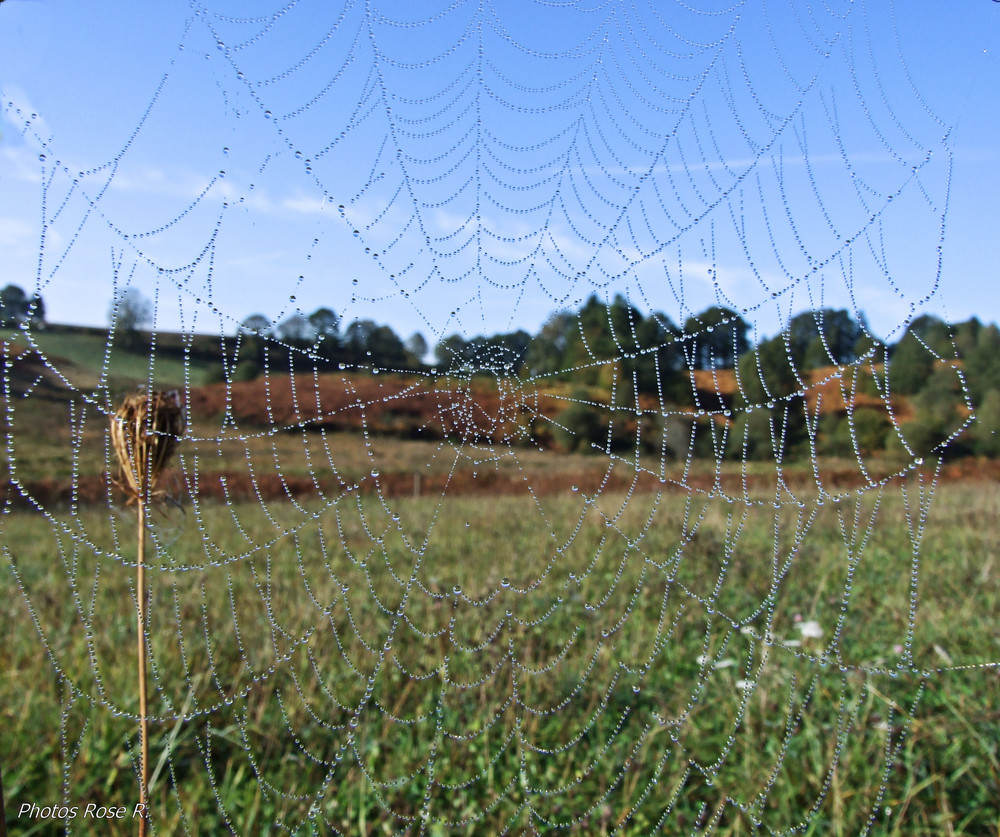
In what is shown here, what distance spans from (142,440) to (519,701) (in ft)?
7.51

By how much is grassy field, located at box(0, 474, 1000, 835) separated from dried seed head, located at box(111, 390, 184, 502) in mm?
399

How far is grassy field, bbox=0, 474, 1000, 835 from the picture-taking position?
10.1 feet

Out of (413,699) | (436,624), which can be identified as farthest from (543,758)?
(436,624)

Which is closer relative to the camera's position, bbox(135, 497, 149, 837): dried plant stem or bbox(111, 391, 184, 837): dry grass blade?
bbox(135, 497, 149, 837): dried plant stem

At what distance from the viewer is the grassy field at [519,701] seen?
3.07 meters

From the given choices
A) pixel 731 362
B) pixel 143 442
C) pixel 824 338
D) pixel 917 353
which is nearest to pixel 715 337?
pixel 731 362

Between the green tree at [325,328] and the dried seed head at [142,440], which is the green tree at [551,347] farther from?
the dried seed head at [142,440]

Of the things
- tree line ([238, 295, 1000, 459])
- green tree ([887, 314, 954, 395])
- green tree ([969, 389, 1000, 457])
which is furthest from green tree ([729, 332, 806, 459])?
green tree ([969, 389, 1000, 457])

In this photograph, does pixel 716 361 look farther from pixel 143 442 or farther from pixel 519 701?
pixel 143 442

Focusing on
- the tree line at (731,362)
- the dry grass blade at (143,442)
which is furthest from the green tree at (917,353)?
the dry grass blade at (143,442)

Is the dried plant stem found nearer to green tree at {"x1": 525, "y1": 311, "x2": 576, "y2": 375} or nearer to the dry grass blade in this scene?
the dry grass blade

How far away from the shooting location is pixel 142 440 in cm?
209

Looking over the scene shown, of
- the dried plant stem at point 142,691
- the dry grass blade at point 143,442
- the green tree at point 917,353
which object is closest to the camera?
the dried plant stem at point 142,691

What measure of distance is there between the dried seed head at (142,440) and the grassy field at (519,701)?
399 millimetres
